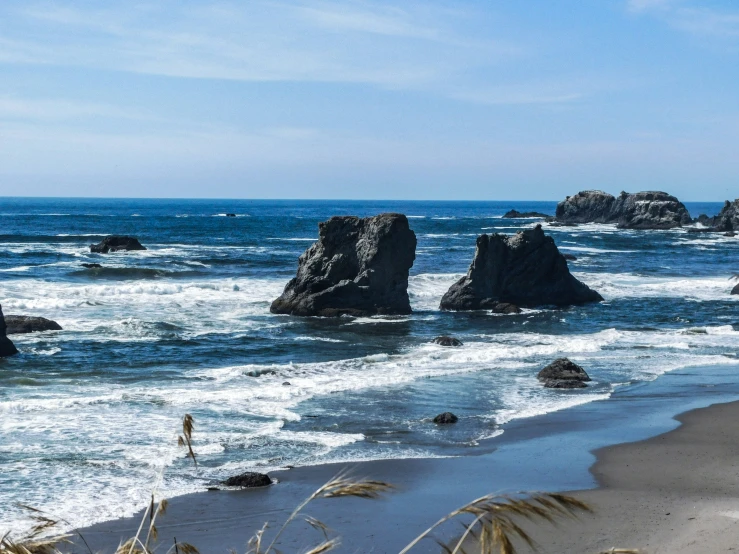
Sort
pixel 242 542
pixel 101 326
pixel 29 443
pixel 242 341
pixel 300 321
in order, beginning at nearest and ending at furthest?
pixel 242 542, pixel 29 443, pixel 242 341, pixel 101 326, pixel 300 321

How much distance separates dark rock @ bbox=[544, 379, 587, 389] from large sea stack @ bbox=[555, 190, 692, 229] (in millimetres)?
96769

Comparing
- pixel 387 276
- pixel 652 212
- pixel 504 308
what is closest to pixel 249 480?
pixel 387 276

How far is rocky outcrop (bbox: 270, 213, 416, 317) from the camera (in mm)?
38344

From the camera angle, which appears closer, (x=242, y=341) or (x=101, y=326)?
(x=242, y=341)

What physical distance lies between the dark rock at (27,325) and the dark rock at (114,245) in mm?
35923

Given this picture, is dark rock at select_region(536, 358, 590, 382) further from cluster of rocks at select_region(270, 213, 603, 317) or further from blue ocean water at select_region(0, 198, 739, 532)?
cluster of rocks at select_region(270, 213, 603, 317)

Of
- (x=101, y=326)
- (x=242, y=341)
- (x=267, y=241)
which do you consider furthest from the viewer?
(x=267, y=241)

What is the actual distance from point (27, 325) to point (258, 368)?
11510 millimetres

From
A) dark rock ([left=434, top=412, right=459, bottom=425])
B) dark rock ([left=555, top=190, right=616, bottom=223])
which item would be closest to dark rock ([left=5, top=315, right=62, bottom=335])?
dark rock ([left=434, top=412, right=459, bottom=425])

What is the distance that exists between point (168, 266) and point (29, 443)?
40.9m

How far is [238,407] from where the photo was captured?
20.4m

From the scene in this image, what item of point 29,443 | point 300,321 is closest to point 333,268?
point 300,321

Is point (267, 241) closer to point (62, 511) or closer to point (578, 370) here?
point (578, 370)

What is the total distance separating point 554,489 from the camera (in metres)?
14.0
